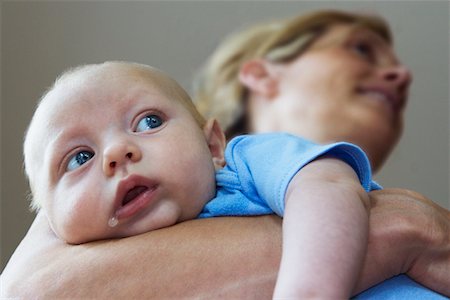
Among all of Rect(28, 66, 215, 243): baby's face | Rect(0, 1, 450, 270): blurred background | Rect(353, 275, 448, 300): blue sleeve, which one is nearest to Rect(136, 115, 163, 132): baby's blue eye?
Rect(28, 66, 215, 243): baby's face

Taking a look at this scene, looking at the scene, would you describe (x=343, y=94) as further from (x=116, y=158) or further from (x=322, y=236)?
(x=322, y=236)

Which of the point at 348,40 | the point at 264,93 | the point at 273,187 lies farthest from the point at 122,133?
the point at 348,40

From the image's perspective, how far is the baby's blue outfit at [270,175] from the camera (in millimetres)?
761

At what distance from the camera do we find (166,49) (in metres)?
2.32

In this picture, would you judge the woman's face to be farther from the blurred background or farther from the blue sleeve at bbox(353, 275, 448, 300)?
the blue sleeve at bbox(353, 275, 448, 300)

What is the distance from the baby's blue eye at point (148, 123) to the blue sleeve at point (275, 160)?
10 cm

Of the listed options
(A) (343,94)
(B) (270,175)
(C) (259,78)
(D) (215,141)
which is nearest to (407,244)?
(B) (270,175)

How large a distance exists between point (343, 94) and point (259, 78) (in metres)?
0.26

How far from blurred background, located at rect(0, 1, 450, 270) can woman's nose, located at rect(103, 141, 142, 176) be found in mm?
1453

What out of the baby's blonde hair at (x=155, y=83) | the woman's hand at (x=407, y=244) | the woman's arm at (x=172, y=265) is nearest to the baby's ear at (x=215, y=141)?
the baby's blonde hair at (x=155, y=83)

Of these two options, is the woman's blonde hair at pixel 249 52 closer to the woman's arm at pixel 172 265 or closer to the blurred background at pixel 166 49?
the blurred background at pixel 166 49

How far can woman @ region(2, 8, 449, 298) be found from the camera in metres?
0.76

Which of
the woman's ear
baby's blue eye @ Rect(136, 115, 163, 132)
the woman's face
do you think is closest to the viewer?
baby's blue eye @ Rect(136, 115, 163, 132)

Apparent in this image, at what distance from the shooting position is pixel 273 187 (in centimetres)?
76
